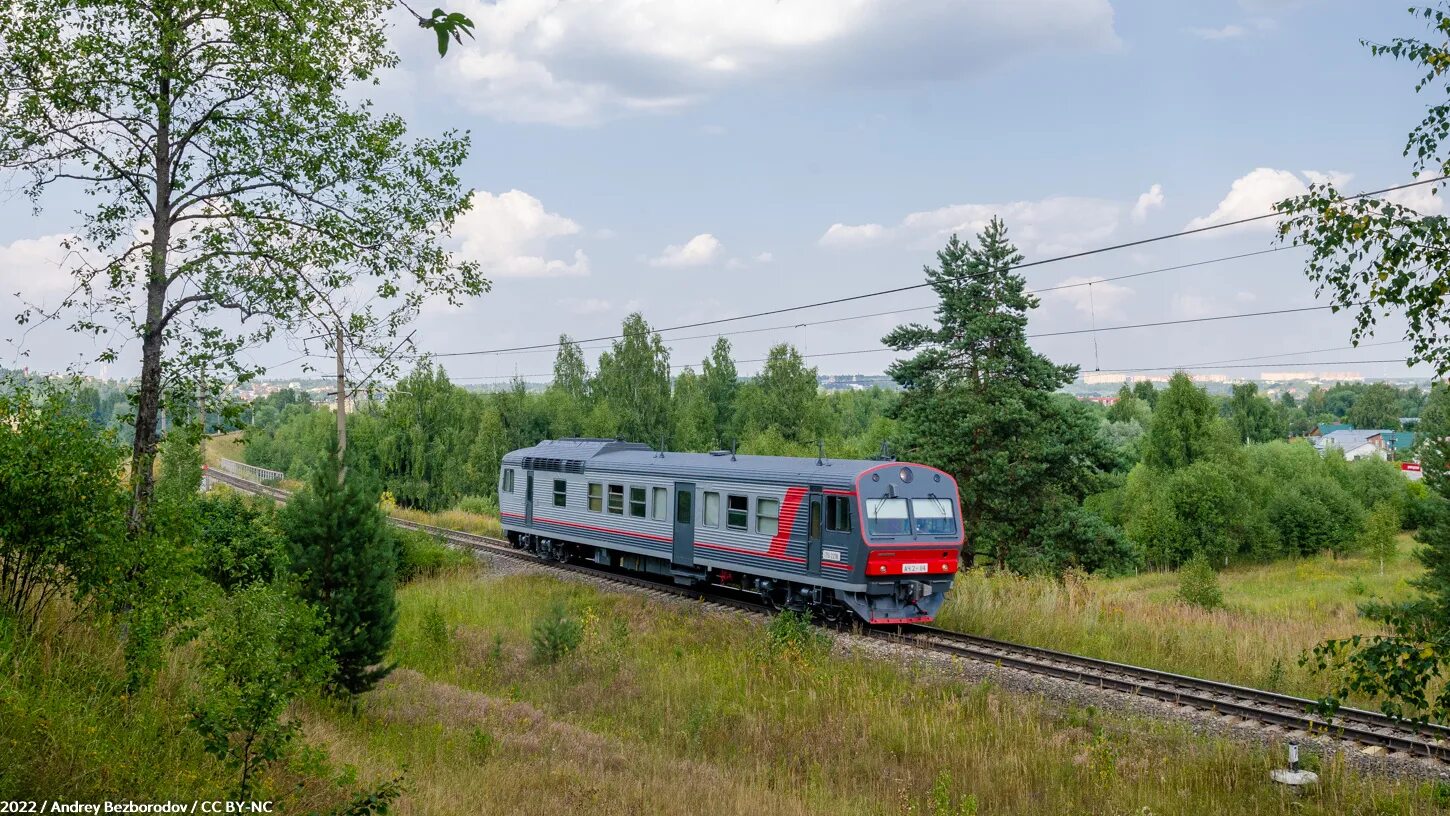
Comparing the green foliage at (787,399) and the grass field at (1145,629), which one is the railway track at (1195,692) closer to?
the grass field at (1145,629)

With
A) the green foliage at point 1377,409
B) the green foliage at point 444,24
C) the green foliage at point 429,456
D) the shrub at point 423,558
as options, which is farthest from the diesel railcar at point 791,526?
the green foliage at point 1377,409

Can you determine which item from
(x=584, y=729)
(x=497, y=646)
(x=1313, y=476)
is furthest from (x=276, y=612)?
(x=1313, y=476)

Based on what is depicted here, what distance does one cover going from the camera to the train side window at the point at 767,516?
17.7m

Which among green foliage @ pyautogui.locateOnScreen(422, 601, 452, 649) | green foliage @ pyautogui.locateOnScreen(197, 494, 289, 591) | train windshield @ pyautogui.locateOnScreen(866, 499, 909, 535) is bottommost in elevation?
green foliage @ pyautogui.locateOnScreen(422, 601, 452, 649)

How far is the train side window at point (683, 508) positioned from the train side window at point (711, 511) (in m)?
0.35

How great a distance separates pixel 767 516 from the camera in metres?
17.9

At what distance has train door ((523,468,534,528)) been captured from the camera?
2625cm

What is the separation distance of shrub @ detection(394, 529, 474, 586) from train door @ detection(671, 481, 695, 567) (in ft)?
23.4

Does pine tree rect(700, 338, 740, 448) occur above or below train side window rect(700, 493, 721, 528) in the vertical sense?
above

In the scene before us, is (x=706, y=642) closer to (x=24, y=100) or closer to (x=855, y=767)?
(x=855, y=767)

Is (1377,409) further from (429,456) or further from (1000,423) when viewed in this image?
(1000,423)

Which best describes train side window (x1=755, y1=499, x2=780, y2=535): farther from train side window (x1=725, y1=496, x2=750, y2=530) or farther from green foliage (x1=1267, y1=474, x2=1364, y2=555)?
green foliage (x1=1267, y1=474, x2=1364, y2=555)

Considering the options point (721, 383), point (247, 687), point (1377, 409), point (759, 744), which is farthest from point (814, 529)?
point (1377, 409)

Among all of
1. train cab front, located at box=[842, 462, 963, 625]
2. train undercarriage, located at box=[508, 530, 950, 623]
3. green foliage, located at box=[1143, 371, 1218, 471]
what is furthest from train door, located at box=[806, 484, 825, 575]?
green foliage, located at box=[1143, 371, 1218, 471]
